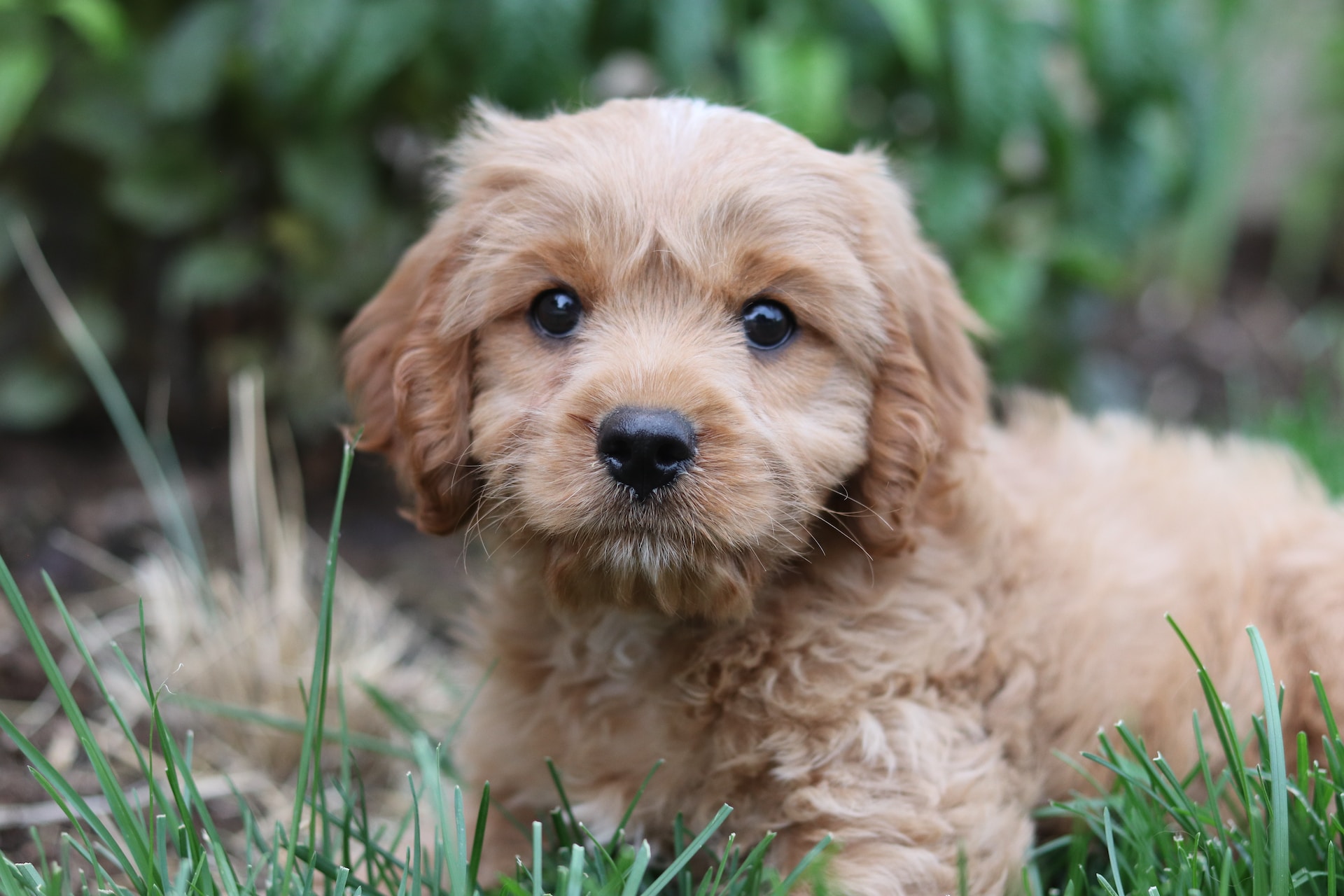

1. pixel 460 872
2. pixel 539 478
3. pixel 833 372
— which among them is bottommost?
pixel 460 872

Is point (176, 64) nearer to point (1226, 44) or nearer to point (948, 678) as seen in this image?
point (948, 678)

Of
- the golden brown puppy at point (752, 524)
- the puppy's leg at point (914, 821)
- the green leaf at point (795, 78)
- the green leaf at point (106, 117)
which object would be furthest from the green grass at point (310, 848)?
the green leaf at point (106, 117)

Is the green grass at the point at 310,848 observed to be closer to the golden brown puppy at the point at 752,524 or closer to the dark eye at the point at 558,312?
the golden brown puppy at the point at 752,524

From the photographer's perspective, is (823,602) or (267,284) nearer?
(823,602)

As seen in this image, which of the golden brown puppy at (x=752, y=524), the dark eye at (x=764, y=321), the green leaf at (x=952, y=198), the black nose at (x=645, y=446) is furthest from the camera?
the green leaf at (x=952, y=198)

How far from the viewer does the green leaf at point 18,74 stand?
146 inches

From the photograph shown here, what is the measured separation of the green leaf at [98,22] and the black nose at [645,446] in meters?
A: 2.57

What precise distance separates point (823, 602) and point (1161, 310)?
17.9 ft

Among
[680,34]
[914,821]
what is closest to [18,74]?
[680,34]

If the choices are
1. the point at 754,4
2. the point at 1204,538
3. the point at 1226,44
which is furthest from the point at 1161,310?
the point at 1204,538

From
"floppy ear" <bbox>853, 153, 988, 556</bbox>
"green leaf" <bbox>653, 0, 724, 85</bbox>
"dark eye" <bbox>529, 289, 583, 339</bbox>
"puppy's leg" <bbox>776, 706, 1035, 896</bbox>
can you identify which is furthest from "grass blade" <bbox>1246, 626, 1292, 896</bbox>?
"green leaf" <bbox>653, 0, 724, 85</bbox>

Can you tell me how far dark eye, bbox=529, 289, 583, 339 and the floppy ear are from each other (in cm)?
59

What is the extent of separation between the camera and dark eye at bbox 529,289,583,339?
2.34m

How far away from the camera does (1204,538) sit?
2814mm
